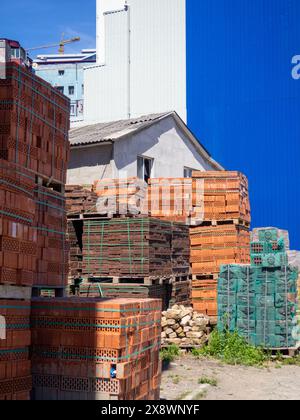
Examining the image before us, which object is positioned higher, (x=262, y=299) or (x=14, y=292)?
(x=14, y=292)

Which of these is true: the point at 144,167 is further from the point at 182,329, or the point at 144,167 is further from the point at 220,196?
the point at 182,329

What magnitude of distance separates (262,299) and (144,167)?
11052 millimetres

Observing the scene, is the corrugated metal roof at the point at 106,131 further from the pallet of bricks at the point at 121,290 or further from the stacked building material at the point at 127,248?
the pallet of bricks at the point at 121,290

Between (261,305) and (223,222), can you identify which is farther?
(223,222)

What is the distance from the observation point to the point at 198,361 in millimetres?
11695

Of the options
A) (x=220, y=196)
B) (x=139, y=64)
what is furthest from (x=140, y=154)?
(x=139, y=64)

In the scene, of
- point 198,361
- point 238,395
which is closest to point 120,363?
point 238,395

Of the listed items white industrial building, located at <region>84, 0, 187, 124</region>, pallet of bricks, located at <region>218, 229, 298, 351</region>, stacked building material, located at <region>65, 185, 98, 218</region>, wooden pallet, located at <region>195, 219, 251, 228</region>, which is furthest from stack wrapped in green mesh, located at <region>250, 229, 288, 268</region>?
white industrial building, located at <region>84, 0, 187, 124</region>

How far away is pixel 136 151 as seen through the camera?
21.3m

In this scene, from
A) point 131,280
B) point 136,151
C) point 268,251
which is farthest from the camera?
point 136,151

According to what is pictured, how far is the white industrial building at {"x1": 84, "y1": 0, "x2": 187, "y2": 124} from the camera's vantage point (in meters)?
30.4

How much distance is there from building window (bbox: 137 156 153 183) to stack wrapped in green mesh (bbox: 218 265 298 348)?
10103 mm

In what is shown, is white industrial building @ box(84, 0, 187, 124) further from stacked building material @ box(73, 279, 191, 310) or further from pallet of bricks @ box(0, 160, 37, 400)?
pallet of bricks @ box(0, 160, 37, 400)

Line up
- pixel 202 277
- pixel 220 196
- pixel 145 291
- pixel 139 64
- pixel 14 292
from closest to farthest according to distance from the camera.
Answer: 1. pixel 14 292
2. pixel 145 291
3. pixel 202 277
4. pixel 220 196
5. pixel 139 64
